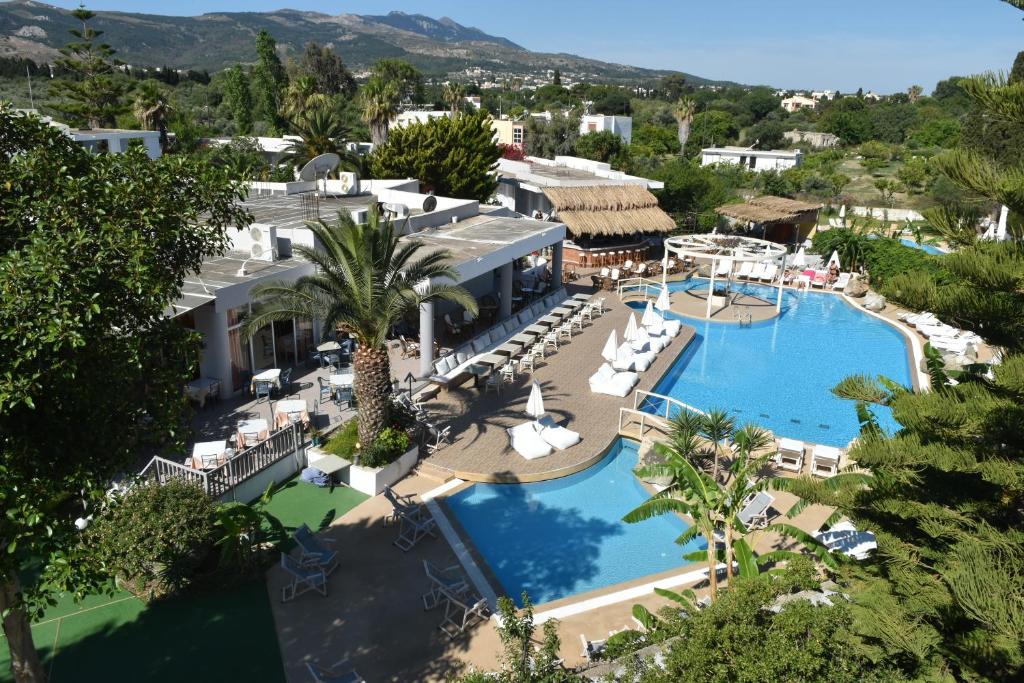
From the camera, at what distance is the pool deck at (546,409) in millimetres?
13344

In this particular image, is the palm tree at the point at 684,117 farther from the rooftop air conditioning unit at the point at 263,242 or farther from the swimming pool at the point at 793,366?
the rooftop air conditioning unit at the point at 263,242

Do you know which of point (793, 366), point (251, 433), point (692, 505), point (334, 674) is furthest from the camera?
point (793, 366)

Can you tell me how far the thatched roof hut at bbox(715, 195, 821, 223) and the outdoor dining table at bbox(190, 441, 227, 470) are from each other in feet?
86.1

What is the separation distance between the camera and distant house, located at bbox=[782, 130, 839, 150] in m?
92.5

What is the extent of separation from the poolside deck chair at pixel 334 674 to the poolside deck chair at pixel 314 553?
1.78 metres

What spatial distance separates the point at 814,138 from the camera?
9444cm

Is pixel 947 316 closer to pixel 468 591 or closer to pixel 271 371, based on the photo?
pixel 468 591

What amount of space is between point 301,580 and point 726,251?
866 inches

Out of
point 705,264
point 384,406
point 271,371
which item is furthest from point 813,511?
point 705,264

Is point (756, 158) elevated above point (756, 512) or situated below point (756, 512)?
above

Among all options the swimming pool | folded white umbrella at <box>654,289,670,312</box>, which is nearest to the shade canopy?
the swimming pool

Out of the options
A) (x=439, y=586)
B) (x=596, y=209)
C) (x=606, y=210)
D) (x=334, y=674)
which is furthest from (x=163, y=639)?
(x=606, y=210)

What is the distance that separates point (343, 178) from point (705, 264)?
690 inches

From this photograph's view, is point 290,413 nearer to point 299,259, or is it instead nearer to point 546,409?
point 299,259
